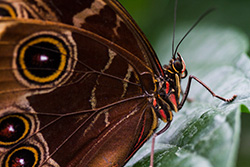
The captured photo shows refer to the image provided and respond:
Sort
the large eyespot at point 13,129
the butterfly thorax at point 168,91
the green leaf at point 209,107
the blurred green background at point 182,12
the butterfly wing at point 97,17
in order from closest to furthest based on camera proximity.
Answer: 1. the green leaf at point 209,107
2. the butterfly wing at point 97,17
3. the large eyespot at point 13,129
4. the butterfly thorax at point 168,91
5. the blurred green background at point 182,12

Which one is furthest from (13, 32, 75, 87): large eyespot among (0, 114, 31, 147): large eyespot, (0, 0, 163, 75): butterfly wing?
(0, 114, 31, 147): large eyespot

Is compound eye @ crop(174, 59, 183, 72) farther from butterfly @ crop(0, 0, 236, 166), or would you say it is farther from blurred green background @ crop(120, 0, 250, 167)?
blurred green background @ crop(120, 0, 250, 167)

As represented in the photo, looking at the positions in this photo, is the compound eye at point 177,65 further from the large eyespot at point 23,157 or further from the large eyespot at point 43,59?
the large eyespot at point 23,157

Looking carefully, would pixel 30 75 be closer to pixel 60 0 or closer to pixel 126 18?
pixel 60 0

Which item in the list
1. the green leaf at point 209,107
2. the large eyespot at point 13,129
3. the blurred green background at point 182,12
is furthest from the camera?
the blurred green background at point 182,12

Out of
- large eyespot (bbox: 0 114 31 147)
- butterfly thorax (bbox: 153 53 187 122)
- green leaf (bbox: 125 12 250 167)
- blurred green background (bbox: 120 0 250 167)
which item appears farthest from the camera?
blurred green background (bbox: 120 0 250 167)

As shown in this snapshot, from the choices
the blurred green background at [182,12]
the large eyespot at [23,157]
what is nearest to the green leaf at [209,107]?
the blurred green background at [182,12]

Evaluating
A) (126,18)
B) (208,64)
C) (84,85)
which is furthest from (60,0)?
(208,64)

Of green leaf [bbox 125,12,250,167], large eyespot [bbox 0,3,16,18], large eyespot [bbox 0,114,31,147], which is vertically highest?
large eyespot [bbox 0,3,16,18]
